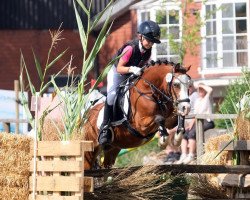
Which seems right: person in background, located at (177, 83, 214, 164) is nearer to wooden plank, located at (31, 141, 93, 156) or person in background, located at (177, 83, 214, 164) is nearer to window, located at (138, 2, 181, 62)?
wooden plank, located at (31, 141, 93, 156)

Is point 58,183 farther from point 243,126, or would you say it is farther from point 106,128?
point 106,128

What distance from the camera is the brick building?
30.8m

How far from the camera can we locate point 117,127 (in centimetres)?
1279

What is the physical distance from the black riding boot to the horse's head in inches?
38.4

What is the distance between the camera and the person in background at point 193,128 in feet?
55.9

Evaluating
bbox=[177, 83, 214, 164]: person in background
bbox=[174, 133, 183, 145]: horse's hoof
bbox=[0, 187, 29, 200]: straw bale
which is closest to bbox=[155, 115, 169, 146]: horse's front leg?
bbox=[174, 133, 183, 145]: horse's hoof

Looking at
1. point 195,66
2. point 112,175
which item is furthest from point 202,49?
point 112,175

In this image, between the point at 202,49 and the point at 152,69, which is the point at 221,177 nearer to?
the point at 152,69

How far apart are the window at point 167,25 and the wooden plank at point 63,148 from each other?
55.4 feet

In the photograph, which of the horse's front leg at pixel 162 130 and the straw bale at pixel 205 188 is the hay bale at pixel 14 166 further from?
the horse's front leg at pixel 162 130

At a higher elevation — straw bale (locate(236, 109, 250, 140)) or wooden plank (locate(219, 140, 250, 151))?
straw bale (locate(236, 109, 250, 140))

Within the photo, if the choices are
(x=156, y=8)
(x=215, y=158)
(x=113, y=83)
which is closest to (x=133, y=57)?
(x=113, y=83)

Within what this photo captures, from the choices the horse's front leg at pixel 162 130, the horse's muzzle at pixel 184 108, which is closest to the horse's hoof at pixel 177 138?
the horse's front leg at pixel 162 130

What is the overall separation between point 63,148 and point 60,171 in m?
0.21
